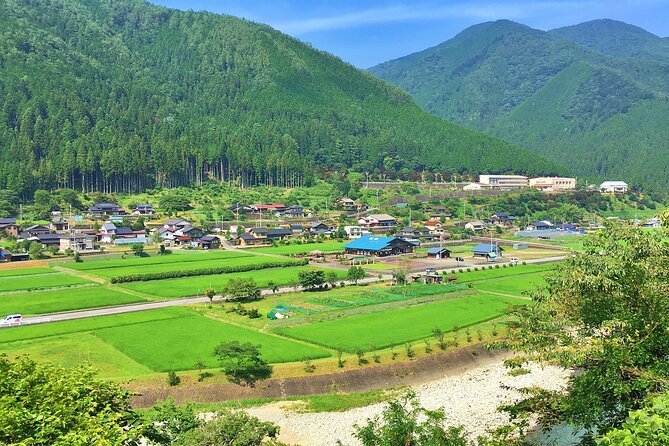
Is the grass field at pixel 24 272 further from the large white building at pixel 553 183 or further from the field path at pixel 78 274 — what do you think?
the large white building at pixel 553 183

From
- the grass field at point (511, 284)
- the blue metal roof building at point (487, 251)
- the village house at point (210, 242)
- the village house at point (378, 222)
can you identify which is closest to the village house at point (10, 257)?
the village house at point (210, 242)

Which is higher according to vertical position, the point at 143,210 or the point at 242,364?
the point at 143,210

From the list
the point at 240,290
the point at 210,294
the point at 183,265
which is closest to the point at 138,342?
the point at 210,294

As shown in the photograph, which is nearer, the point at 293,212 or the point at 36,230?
the point at 36,230

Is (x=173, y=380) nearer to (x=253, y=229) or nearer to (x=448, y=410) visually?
(x=448, y=410)

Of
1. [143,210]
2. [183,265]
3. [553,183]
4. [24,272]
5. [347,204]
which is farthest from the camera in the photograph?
[553,183]

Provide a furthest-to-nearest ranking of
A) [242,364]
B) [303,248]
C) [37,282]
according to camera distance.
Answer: [303,248], [37,282], [242,364]
